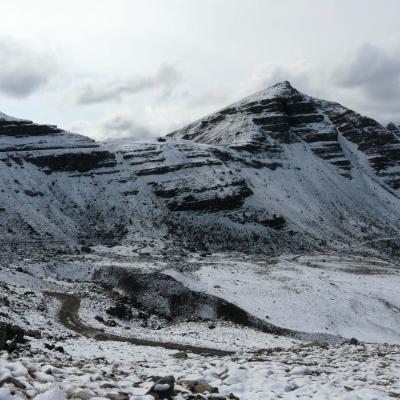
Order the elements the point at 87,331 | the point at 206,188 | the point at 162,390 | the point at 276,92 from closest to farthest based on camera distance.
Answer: the point at 162,390, the point at 87,331, the point at 206,188, the point at 276,92

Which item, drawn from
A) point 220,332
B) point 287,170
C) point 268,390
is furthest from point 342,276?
point 287,170

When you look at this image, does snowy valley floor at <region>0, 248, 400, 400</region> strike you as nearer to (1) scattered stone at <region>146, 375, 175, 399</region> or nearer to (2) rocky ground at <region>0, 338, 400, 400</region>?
(2) rocky ground at <region>0, 338, 400, 400</region>

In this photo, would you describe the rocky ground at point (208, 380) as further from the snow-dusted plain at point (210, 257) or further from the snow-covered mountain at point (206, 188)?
the snow-covered mountain at point (206, 188)

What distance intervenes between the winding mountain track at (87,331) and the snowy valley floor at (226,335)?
82 cm

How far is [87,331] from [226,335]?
10.4 metres

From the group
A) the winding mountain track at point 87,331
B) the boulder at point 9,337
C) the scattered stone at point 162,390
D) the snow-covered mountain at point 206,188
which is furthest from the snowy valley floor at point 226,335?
the snow-covered mountain at point 206,188

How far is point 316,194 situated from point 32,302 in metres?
92.1

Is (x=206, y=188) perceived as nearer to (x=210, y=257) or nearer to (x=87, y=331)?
(x=210, y=257)

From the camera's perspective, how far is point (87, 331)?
32.5 meters

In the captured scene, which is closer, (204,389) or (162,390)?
(162,390)

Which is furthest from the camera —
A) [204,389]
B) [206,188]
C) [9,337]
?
[206,188]

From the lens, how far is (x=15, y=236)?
75.4 metres

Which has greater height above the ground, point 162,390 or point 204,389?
point 162,390

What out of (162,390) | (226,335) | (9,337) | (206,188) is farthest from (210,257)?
(162,390)
